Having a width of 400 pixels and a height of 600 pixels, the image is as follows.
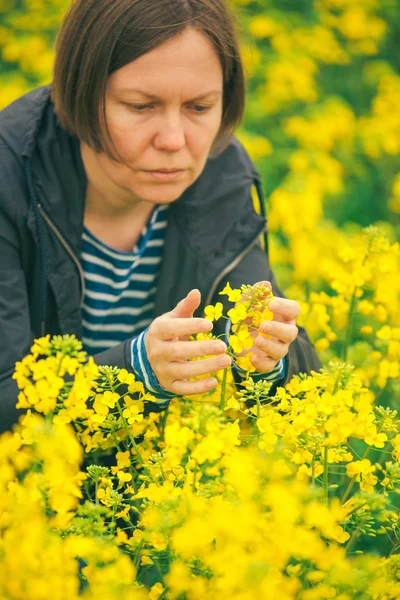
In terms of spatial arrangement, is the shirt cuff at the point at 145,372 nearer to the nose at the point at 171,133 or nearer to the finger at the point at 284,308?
the finger at the point at 284,308

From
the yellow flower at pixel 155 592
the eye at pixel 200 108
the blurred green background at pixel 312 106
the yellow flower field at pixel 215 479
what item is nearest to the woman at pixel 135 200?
the eye at pixel 200 108

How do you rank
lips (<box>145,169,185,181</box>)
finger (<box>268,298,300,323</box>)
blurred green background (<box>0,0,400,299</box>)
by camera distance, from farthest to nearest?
blurred green background (<box>0,0,400,299</box>) → lips (<box>145,169,185,181</box>) → finger (<box>268,298,300,323</box>)

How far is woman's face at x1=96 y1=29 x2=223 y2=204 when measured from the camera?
5.40ft

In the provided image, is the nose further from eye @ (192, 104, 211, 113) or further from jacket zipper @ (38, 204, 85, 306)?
jacket zipper @ (38, 204, 85, 306)

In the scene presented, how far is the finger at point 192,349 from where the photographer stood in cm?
132

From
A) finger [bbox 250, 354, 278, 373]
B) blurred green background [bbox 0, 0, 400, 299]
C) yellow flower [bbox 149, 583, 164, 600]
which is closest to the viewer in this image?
yellow flower [bbox 149, 583, 164, 600]

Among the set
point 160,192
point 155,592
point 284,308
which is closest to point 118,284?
point 160,192

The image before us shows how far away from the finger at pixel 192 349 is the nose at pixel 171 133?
484 millimetres

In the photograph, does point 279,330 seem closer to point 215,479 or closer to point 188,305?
point 188,305

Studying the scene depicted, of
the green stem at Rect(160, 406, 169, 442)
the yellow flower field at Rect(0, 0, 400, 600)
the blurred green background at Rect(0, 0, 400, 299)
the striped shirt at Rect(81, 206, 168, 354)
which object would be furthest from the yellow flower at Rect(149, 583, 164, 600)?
the blurred green background at Rect(0, 0, 400, 299)

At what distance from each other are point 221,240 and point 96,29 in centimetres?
58

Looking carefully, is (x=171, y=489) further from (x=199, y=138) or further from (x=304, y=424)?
(x=199, y=138)

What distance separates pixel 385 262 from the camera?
1.79m

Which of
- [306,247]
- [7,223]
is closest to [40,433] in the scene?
[7,223]
